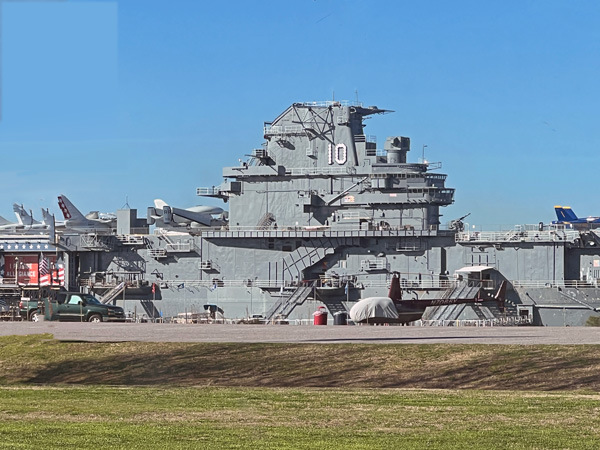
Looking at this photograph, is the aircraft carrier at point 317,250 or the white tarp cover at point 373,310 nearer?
the white tarp cover at point 373,310

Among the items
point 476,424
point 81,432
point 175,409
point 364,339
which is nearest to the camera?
point 81,432

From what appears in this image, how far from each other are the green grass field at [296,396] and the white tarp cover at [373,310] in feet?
71.0

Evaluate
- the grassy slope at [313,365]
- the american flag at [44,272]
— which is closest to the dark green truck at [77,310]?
the grassy slope at [313,365]

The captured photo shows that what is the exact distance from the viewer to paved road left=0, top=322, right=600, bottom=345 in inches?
1098

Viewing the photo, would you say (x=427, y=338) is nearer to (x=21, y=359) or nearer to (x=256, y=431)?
(x=21, y=359)

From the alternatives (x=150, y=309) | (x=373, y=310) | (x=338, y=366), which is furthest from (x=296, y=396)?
(x=150, y=309)

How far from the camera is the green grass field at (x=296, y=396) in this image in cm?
1316

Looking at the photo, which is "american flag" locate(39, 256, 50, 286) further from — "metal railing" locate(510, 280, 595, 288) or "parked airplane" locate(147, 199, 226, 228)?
"metal railing" locate(510, 280, 595, 288)

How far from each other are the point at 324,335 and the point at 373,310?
18280mm

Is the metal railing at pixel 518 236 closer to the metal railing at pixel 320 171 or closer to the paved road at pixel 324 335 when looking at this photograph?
the metal railing at pixel 320 171

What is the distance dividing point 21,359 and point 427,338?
A: 1104 centimetres

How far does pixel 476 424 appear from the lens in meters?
14.3

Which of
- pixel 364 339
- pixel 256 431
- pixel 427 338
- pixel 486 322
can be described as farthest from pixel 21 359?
pixel 486 322

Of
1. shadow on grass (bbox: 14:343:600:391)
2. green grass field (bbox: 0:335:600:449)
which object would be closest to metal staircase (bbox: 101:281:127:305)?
green grass field (bbox: 0:335:600:449)
